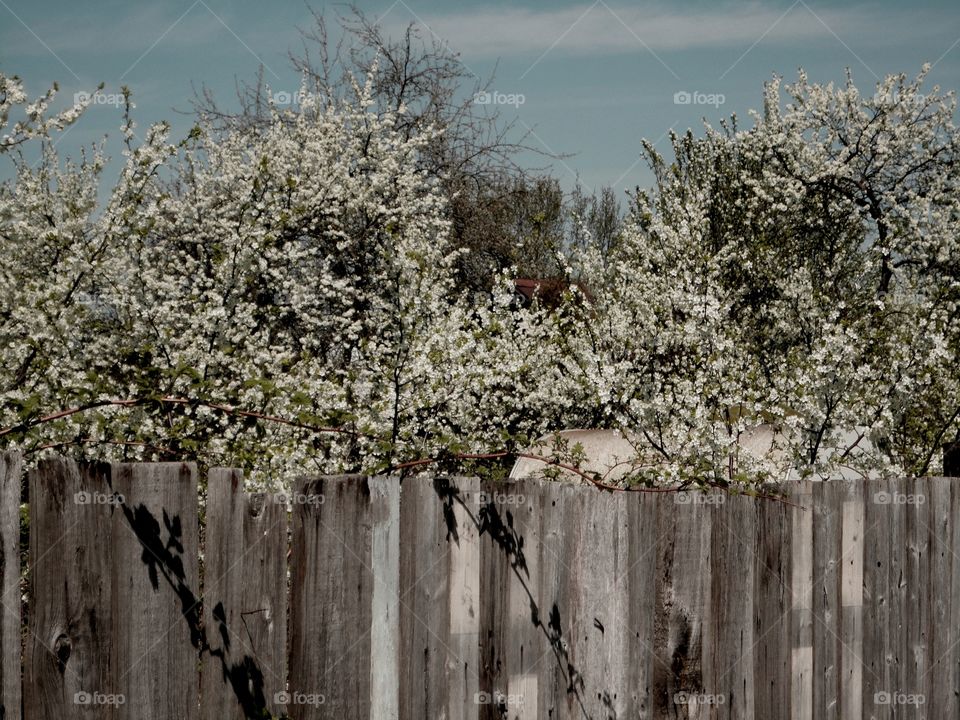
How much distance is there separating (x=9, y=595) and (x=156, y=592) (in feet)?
1.16

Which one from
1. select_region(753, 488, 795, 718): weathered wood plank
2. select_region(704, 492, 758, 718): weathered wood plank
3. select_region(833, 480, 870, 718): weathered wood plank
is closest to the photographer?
select_region(704, 492, 758, 718): weathered wood plank

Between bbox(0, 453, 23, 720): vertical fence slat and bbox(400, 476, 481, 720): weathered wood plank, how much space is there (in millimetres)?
1075

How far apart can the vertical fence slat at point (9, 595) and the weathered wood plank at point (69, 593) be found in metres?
0.04

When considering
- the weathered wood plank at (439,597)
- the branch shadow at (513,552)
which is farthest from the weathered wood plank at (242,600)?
the branch shadow at (513,552)

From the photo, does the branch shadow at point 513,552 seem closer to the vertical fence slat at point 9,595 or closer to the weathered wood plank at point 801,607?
the weathered wood plank at point 801,607

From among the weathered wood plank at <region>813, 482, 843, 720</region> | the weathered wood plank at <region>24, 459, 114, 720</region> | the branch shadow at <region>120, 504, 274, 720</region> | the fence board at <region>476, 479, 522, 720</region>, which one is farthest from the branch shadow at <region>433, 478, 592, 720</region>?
the weathered wood plank at <region>813, 482, 843, 720</region>

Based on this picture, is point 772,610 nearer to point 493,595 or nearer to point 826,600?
point 826,600

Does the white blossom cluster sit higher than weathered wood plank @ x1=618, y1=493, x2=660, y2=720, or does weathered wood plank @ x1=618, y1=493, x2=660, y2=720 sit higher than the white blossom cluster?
the white blossom cluster

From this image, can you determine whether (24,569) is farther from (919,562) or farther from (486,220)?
(486,220)

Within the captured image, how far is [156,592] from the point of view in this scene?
2482mm

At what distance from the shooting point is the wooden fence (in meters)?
2.41

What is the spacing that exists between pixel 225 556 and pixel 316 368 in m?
4.14

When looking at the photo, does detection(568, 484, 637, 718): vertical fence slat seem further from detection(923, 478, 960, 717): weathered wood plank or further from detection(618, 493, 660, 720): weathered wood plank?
detection(923, 478, 960, 717): weathered wood plank

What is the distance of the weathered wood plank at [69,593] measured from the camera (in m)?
2.35
